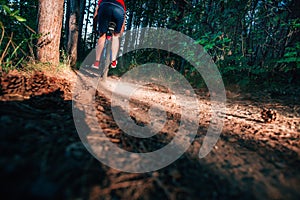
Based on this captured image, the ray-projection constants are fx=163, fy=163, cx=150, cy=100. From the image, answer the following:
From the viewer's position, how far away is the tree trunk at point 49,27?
2670mm

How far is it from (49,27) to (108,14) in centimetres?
103

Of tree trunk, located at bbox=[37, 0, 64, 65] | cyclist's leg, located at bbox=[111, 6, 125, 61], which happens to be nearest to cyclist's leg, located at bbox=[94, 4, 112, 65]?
cyclist's leg, located at bbox=[111, 6, 125, 61]

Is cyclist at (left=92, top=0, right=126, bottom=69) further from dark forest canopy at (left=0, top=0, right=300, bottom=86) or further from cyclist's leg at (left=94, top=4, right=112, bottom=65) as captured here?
dark forest canopy at (left=0, top=0, right=300, bottom=86)

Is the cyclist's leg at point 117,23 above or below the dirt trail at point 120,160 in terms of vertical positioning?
above

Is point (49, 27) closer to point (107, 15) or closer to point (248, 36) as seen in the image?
point (107, 15)

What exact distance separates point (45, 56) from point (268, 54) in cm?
463

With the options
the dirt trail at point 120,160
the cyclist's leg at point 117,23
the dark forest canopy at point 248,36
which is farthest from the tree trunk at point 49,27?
the dirt trail at point 120,160

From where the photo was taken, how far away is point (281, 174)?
1065 mm

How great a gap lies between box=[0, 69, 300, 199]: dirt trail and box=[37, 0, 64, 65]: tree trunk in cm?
148

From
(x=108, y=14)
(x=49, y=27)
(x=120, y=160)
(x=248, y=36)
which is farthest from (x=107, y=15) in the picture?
(x=248, y=36)

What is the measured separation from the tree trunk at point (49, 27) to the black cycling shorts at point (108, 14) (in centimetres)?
66

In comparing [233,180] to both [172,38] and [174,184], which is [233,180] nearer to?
[174,184]

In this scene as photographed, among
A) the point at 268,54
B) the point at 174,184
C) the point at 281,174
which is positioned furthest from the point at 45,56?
the point at 268,54

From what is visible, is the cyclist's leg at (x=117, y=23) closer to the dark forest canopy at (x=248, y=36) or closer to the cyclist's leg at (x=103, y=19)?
the cyclist's leg at (x=103, y=19)
